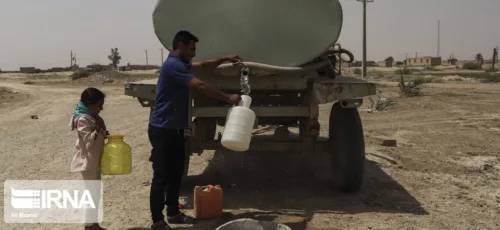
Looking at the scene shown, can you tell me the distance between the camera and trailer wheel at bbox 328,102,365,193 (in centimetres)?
509

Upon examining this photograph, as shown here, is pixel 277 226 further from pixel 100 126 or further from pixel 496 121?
pixel 496 121

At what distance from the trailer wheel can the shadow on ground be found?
17 cm

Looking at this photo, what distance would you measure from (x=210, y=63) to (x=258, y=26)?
65 centimetres

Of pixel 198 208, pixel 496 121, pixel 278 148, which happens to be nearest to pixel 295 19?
pixel 278 148

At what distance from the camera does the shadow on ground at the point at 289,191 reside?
4664 mm

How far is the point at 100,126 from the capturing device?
13.3 feet

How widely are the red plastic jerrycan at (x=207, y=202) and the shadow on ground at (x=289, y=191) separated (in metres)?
0.09

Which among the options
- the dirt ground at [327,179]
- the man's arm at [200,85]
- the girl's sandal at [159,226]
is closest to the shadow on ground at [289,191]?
the dirt ground at [327,179]

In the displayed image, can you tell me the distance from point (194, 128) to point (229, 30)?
109 cm

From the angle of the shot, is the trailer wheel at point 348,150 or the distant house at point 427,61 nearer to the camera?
the trailer wheel at point 348,150

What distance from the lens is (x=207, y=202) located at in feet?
14.5

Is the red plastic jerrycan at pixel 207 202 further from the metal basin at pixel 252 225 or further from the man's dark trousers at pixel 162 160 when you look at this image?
the metal basin at pixel 252 225

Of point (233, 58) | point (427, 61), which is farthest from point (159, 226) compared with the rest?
point (427, 61)

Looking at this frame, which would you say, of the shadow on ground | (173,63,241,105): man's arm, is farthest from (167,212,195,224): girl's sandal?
(173,63,241,105): man's arm
